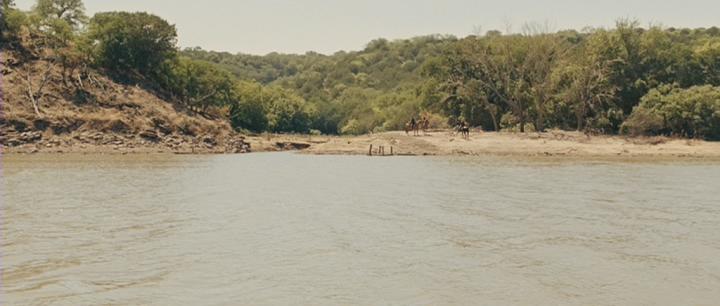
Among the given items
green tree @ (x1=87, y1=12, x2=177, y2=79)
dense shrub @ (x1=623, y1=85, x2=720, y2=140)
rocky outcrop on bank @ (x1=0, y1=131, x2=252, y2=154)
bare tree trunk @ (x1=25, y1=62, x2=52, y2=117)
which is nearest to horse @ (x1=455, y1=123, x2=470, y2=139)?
dense shrub @ (x1=623, y1=85, x2=720, y2=140)

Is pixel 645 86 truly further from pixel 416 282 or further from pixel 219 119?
pixel 416 282

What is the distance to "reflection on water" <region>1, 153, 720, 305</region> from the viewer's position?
1323cm

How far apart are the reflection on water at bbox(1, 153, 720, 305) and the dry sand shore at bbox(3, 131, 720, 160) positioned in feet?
93.3

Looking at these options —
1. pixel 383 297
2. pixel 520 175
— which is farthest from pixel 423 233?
pixel 520 175

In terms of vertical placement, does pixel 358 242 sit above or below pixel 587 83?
below

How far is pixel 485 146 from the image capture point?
6638cm

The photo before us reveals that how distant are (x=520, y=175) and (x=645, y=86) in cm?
4649

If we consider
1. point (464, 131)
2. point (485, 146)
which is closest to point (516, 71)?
point (464, 131)

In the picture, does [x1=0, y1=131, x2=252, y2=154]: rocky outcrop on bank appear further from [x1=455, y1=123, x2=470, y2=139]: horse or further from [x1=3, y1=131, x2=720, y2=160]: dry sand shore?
[x1=455, y1=123, x2=470, y2=139]: horse

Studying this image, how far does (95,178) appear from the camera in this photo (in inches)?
1490

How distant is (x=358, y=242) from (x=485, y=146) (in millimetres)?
49055

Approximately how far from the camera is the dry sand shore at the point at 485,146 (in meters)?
64.4

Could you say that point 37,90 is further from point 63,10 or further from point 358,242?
point 358,242

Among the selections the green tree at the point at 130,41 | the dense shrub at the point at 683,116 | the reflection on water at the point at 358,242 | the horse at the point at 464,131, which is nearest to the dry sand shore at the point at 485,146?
the horse at the point at 464,131
